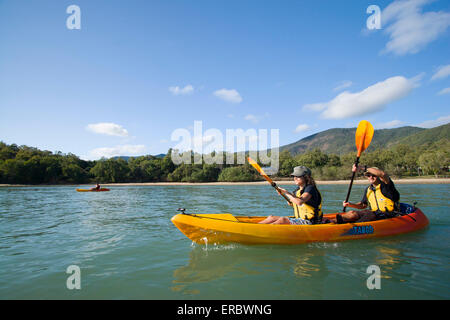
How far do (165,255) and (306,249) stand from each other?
9.74ft

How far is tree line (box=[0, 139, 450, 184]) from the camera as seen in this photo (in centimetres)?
5191

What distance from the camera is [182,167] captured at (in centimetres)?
6544

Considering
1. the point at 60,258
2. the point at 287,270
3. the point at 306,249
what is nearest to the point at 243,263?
the point at 287,270

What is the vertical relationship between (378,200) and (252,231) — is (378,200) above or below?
above

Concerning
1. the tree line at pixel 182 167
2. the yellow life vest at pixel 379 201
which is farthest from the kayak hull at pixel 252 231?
the tree line at pixel 182 167

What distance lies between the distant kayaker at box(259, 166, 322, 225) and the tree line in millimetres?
50626

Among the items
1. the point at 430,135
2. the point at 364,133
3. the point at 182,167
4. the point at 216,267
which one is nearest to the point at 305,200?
the point at 216,267

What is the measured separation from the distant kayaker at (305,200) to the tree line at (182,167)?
50.6 metres

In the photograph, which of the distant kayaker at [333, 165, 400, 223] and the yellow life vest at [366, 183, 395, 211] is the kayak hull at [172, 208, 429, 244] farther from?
the yellow life vest at [366, 183, 395, 211]

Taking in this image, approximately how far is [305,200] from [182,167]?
6151 centimetres

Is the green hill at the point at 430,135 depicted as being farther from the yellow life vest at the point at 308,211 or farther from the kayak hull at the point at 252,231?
the yellow life vest at the point at 308,211

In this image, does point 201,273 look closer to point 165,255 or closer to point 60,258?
point 165,255

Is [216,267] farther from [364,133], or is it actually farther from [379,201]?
[364,133]

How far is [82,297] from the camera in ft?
11.3
